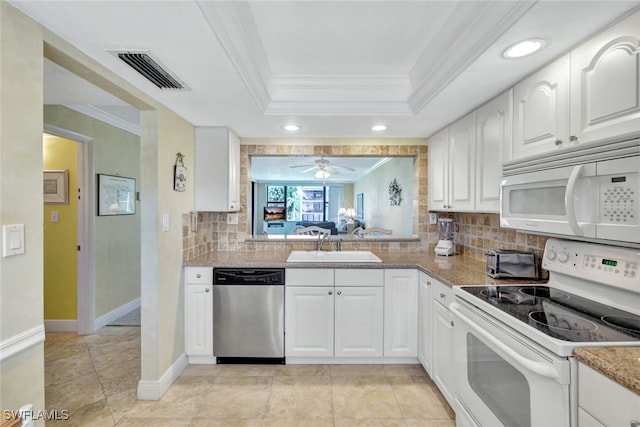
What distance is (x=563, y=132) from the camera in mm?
1392

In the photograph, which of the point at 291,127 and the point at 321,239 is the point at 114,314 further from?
the point at 291,127

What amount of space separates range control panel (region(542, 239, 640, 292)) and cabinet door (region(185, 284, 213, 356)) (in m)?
2.32

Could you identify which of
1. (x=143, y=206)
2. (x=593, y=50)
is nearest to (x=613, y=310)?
(x=593, y=50)

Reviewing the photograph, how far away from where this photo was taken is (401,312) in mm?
2449

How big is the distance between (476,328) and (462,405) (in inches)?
21.5

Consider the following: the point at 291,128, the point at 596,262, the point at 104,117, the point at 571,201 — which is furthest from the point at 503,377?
the point at 104,117

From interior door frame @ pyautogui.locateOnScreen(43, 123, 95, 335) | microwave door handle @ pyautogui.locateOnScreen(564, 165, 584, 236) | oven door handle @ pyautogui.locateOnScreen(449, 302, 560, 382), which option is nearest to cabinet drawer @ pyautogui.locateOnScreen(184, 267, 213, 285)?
interior door frame @ pyautogui.locateOnScreen(43, 123, 95, 335)

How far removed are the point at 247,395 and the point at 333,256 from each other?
1317 mm

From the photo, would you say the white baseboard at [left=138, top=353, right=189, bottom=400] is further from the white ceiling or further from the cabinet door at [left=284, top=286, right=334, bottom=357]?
the white ceiling

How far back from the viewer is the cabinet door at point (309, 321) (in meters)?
2.46

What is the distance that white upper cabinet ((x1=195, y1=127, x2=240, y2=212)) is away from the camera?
269 centimetres

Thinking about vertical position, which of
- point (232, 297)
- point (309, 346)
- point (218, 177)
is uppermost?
point (218, 177)

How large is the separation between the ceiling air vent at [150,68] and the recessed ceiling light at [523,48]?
5.49ft

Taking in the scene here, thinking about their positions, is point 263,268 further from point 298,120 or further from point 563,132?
point 563,132
